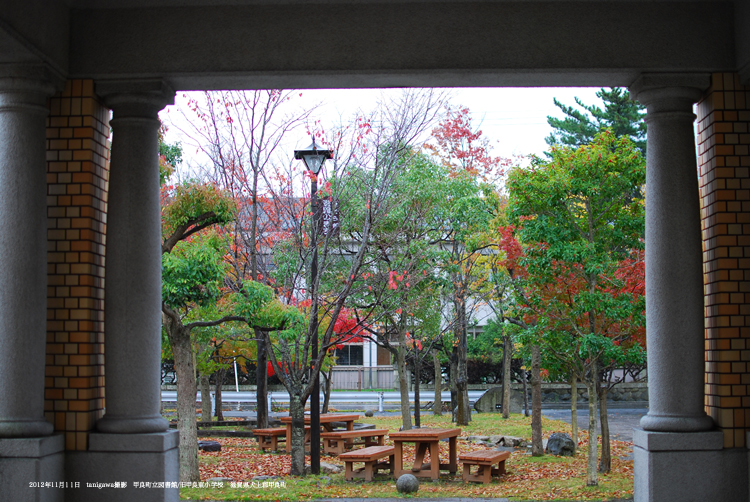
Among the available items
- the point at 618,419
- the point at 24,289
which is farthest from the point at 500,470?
the point at 618,419

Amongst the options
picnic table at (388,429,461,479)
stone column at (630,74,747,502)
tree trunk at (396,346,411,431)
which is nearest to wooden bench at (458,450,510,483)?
picnic table at (388,429,461,479)

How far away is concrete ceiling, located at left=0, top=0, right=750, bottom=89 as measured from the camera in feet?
16.9

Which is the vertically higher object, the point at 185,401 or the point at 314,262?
the point at 314,262

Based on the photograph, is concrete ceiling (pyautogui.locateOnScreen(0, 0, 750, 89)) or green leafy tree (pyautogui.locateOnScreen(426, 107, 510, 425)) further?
green leafy tree (pyautogui.locateOnScreen(426, 107, 510, 425))

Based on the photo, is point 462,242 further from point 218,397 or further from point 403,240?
point 218,397

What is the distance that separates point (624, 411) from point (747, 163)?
59.1ft

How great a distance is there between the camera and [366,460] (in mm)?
9992

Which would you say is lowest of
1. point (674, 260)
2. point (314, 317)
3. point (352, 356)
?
point (352, 356)

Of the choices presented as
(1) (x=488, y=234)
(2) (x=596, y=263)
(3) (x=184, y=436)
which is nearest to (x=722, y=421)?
(2) (x=596, y=263)

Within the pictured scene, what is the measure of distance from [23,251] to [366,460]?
6.53 m

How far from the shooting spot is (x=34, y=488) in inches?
180

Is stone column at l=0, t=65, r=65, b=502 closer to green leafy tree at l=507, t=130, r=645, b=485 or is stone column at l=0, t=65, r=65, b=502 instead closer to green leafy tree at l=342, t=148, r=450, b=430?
green leafy tree at l=342, t=148, r=450, b=430

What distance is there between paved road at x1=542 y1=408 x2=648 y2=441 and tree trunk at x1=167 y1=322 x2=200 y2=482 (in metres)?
9.99

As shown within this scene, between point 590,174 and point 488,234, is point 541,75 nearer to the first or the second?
point 590,174
